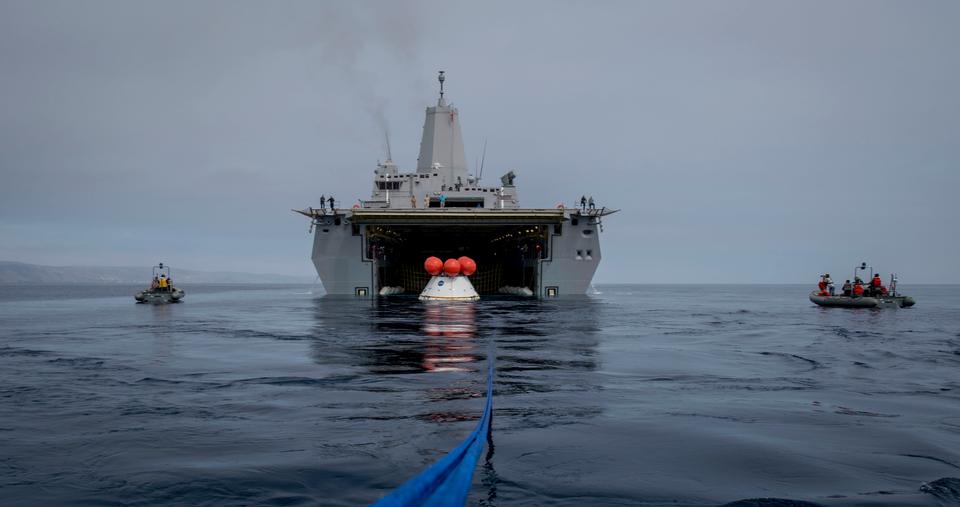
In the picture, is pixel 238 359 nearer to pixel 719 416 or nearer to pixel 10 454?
pixel 10 454

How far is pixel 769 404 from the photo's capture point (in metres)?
9.70

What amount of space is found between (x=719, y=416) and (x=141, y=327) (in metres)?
23.2

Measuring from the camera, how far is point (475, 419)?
326 inches

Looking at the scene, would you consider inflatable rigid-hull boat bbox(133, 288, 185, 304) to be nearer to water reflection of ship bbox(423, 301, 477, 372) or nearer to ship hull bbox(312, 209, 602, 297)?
ship hull bbox(312, 209, 602, 297)

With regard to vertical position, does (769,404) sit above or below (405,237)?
below

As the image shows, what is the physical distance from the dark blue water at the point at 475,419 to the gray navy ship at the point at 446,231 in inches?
1072

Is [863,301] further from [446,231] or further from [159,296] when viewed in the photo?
[159,296]

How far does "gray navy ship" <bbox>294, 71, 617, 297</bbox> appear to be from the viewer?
44.6 m

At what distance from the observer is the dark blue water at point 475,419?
18.5 ft

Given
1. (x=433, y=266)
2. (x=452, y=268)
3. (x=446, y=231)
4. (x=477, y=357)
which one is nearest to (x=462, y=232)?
(x=446, y=231)

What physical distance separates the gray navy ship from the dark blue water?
27.2m

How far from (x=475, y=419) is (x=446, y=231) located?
47.2 metres

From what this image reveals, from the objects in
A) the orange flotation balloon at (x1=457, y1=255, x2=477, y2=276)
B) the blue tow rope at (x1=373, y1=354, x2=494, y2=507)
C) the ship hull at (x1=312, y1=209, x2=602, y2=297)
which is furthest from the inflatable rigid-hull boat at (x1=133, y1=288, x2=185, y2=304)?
the blue tow rope at (x1=373, y1=354, x2=494, y2=507)

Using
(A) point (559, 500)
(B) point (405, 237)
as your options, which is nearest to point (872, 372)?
(A) point (559, 500)
